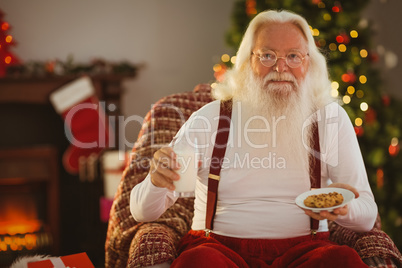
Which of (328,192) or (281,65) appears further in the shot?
(281,65)

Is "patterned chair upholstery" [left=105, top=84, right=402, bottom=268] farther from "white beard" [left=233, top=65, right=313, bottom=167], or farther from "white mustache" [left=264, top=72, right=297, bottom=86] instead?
"white mustache" [left=264, top=72, right=297, bottom=86]

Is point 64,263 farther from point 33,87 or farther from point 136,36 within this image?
point 136,36

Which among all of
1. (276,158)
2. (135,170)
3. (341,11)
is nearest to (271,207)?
(276,158)

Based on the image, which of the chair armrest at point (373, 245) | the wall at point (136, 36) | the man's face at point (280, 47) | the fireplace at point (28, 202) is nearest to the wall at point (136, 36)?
the wall at point (136, 36)

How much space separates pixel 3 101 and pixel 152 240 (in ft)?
8.81

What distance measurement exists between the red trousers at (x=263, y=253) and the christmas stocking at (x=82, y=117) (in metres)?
2.22

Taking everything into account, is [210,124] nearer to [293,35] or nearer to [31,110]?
[293,35]

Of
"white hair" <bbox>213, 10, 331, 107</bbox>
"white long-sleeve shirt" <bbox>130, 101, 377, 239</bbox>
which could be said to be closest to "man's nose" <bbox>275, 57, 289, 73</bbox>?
"white hair" <bbox>213, 10, 331, 107</bbox>

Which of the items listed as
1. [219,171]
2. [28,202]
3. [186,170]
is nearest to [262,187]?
[219,171]

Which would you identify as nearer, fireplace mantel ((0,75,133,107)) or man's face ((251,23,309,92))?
man's face ((251,23,309,92))

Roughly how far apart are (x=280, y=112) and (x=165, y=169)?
621mm

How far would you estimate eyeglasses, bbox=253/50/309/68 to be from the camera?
1738 mm

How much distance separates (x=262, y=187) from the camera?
65.5 inches

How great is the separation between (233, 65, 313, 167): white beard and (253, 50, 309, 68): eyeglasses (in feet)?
0.15
